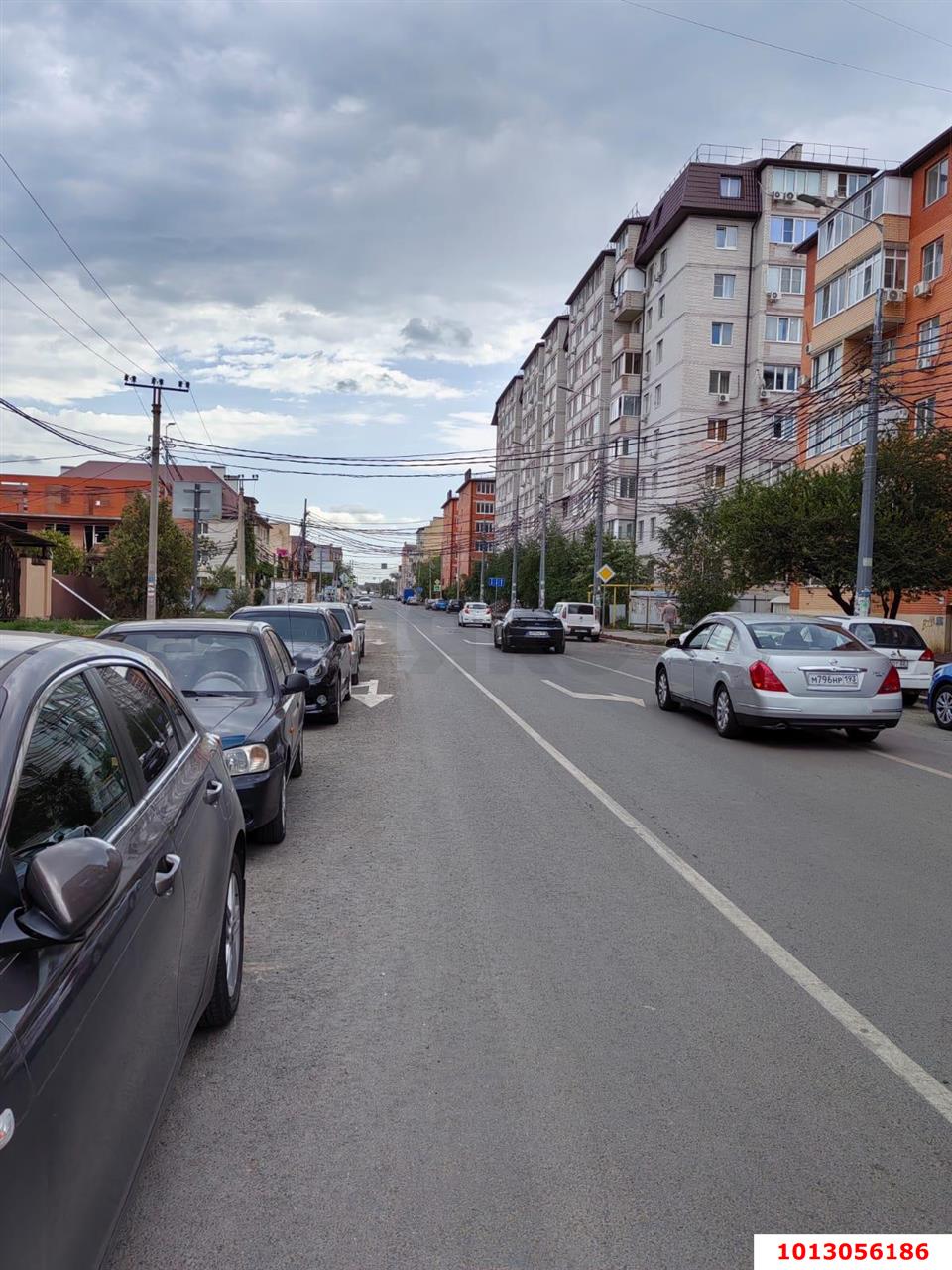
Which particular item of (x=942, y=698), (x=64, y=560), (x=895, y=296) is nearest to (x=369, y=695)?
(x=942, y=698)

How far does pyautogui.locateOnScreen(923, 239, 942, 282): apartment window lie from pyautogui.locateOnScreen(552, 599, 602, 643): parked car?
17.4 m

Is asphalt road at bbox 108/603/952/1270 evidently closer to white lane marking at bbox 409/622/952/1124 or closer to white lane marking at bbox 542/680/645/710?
white lane marking at bbox 409/622/952/1124

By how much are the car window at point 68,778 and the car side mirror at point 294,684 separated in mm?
4788

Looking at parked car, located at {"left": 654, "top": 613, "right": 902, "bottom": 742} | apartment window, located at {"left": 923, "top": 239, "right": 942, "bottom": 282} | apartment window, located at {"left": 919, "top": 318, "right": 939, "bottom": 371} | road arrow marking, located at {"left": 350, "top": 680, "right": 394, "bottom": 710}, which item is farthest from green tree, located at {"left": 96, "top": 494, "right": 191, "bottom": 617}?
parked car, located at {"left": 654, "top": 613, "right": 902, "bottom": 742}

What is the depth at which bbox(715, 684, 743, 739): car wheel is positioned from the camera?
483 inches

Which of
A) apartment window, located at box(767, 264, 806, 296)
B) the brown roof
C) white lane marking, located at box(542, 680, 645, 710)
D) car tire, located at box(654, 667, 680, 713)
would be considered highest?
the brown roof

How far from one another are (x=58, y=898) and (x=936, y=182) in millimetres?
37622

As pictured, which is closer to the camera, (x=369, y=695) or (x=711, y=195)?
(x=369, y=695)

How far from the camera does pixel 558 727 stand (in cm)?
1341

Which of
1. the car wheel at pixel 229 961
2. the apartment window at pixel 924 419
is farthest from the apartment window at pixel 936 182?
the car wheel at pixel 229 961

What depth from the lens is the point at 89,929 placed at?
2.28 m

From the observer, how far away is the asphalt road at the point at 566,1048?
2.83m

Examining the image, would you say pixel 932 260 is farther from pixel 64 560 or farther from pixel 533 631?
pixel 64 560

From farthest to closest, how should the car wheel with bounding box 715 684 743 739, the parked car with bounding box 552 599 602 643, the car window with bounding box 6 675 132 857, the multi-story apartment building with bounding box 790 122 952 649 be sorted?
the parked car with bounding box 552 599 602 643, the multi-story apartment building with bounding box 790 122 952 649, the car wheel with bounding box 715 684 743 739, the car window with bounding box 6 675 132 857
